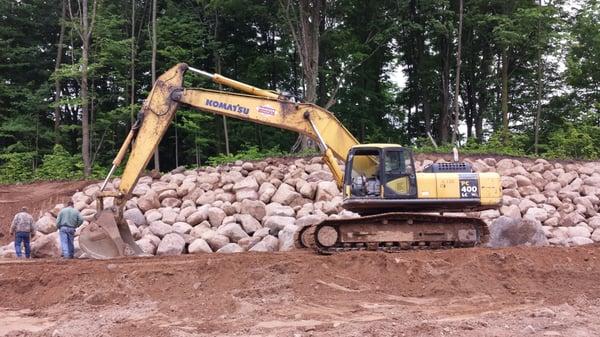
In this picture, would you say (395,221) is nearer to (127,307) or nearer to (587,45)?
(127,307)

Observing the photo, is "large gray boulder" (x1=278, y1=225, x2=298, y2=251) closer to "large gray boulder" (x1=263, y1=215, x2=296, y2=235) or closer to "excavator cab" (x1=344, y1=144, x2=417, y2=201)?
"large gray boulder" (x1=263, y1=215, x2=296, y2=235)

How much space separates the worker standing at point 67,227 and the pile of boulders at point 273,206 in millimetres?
1237

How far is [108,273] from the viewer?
30.2 feet

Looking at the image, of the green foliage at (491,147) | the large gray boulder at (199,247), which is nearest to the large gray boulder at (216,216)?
the large gray boulder at (199,247)

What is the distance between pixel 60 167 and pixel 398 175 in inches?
746

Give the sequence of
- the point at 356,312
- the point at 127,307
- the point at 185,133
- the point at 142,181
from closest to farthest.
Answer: the point at 356,312 < the point at 127,307 < the point at 142,181 < the point at 185,133

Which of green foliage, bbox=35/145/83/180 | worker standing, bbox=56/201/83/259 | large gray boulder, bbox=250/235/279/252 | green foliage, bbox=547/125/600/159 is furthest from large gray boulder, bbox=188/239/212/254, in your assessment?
green foliage, bbox=547/125/600/159

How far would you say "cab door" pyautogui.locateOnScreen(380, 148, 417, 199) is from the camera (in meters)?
10.7

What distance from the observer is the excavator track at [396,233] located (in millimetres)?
10734

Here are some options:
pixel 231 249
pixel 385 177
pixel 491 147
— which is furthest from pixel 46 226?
pixel 491 147

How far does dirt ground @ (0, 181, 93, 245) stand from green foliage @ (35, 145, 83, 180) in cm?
295

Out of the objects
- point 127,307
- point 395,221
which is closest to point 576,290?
point 395,221

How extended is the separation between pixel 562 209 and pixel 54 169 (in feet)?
65.5

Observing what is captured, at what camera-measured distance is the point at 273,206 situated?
15164mm
